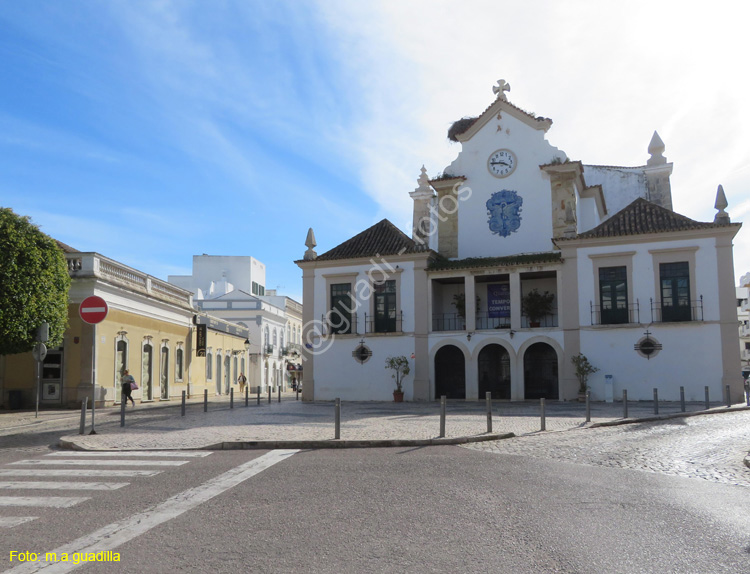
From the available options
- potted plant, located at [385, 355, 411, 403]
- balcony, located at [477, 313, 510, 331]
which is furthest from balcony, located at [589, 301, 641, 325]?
potted plant, located at [385, 355, 411, 403]

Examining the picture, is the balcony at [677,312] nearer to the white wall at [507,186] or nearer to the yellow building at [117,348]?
the white wall at [507,186]

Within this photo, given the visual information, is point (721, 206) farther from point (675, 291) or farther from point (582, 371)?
point (582, 371)

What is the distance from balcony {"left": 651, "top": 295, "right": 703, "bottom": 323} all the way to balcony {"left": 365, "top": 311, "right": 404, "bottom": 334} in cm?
1087

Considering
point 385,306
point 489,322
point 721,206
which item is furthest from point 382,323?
point 721,206

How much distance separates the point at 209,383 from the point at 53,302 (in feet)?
63.8

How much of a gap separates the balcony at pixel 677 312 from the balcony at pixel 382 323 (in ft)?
35.6

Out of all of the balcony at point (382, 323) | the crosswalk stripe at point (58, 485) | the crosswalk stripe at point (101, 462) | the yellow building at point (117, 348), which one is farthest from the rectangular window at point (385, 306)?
the crosswalk stripe at point (58, 485)

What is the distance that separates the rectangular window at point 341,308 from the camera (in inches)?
1262

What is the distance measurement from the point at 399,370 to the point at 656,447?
61.7 feet

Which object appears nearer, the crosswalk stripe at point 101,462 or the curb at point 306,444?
the crosswalk stripe at point 101,462

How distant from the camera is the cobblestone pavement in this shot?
31.8 feet

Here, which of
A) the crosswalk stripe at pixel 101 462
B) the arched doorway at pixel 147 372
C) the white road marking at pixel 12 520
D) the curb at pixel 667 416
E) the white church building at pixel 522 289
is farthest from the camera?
the arched doorway at pixel 147 372

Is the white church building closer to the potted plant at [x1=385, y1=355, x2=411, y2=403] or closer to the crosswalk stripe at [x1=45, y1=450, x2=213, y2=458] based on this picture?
the potted plant at [x1=385, y1=355, x2=411, y2=403]

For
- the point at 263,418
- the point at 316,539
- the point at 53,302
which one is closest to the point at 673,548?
the point at 316,539
